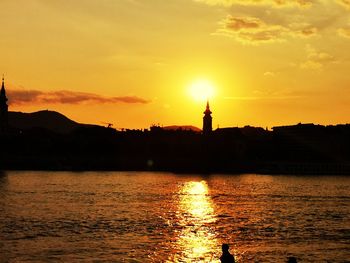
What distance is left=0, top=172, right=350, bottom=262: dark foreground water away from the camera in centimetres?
4169

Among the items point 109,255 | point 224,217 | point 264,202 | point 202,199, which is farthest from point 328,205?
point 109,255

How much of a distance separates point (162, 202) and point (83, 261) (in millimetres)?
47726

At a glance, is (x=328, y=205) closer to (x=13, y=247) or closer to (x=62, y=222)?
(x=62, y=222)

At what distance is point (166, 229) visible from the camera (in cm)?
Result: 5503

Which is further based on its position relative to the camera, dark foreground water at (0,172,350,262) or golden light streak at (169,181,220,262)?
dark foreground water at (0,172,350,262)

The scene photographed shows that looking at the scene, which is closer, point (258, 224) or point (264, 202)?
point (258, 224)

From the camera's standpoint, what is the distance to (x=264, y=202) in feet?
292

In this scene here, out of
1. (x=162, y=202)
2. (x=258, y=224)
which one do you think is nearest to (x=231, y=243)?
(x=258, y=224)

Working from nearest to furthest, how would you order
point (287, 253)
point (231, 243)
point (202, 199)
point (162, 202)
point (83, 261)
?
1. point (83, 261)
2. point (287, 253)
3. point (231, 243)
4. point (162, 202)
5. point (202, 199)

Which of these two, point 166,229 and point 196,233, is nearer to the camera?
point 196,233

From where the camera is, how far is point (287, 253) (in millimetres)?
42500

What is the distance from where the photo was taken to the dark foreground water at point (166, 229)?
41.7 meters

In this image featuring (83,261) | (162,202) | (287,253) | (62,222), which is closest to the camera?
(83,261)

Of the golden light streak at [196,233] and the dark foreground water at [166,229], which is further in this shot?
the dark foreground water at [166,229]
